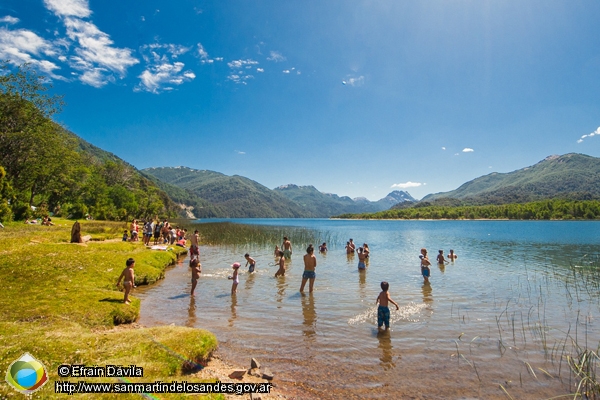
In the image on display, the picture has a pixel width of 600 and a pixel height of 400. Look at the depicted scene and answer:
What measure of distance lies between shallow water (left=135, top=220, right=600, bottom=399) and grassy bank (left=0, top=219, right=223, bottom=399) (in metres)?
1.70

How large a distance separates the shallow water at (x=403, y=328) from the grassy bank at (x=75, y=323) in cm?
170

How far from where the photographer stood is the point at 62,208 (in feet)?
208

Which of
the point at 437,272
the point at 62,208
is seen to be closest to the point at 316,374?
the point at 437,272

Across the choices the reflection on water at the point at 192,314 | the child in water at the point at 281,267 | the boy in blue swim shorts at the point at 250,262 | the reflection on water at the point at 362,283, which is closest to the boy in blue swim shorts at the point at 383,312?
the reflection on water at the point at 362,283

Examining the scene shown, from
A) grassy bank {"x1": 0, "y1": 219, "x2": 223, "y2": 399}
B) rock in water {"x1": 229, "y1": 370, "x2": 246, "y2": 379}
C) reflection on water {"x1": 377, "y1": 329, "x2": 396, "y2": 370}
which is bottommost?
reflection on water {"x1": 377, "y1": 329, "x2": 396, "y2": 370}

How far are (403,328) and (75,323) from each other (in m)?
11.4

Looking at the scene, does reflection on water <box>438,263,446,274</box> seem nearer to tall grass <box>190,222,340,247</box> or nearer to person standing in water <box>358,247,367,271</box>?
person standing in water <box>358,247,367,271</box>

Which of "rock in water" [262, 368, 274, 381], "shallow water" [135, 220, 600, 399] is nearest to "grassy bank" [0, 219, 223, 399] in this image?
"shallow water" [135, 220, 600, 399]

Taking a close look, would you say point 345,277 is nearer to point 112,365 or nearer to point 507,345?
point 507,345

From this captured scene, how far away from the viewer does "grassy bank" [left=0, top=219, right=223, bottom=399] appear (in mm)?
6047

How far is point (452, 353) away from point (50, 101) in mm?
62378

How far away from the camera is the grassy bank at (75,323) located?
6047mm

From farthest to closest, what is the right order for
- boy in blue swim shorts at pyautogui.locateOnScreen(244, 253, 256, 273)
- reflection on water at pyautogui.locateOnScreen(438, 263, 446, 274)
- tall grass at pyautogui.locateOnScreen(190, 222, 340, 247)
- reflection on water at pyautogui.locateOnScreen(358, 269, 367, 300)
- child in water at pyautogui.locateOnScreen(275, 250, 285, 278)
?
tall grass at pyautogui.locateOnScreen(190, 222, 340, 247) → reflection on water at pyautogui.locateOnScreen(438, 263, 446, 274) → boy in blue swim shorts at pyautogui.locateOnScreen(244, 253, 256, 273) → child in water at pyautogui.locateOnScreen(275, 250, 285, 278) → reflection on water at pyautogui.locateOnScreen(358, 269, 367, 300)

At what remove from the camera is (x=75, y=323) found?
902 centimetres
